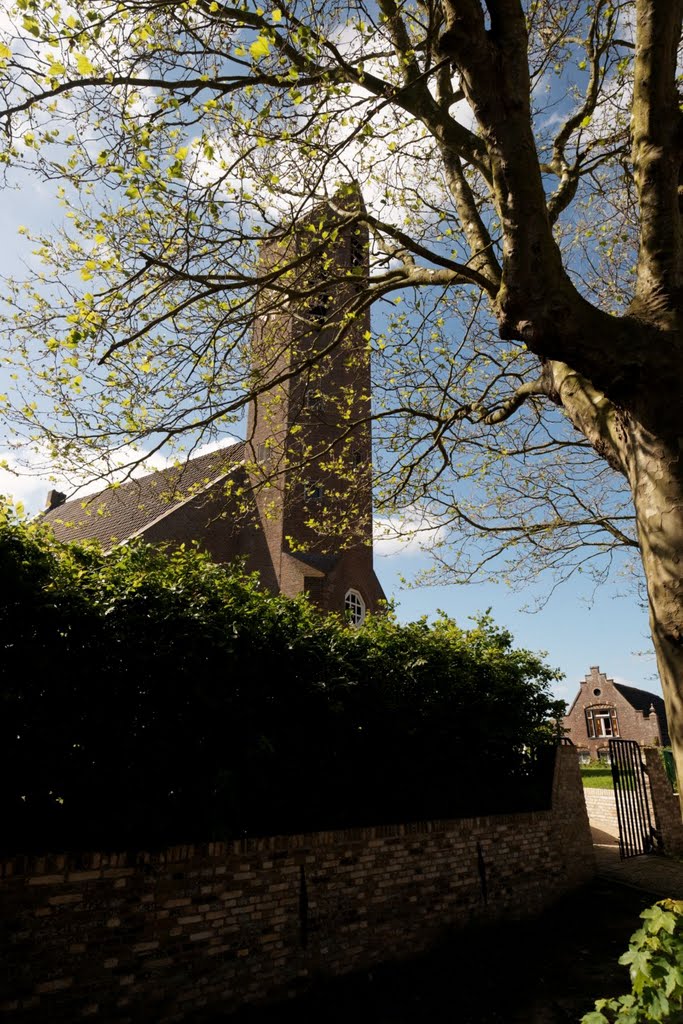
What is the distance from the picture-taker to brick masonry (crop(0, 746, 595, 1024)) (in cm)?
444

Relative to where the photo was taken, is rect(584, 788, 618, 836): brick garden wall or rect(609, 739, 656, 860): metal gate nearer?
rect(609, 739, 656, 860): metal gate

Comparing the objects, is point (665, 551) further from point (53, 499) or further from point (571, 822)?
point (53, 499)

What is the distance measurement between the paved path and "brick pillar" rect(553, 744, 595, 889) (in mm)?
597

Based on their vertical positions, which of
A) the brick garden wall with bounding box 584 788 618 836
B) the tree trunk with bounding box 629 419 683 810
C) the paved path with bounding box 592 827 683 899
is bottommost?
the paved path with bounding box 592 827 683 899

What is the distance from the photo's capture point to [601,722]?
46.1 m

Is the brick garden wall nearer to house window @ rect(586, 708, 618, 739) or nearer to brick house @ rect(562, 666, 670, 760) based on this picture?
brick house @ rect(562, 666, 670, 760)

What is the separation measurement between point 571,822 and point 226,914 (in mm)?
6951

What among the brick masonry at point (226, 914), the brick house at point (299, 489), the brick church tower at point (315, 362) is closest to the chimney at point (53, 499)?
the brick house at point (299, 489)

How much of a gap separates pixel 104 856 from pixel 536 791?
7.07 meters

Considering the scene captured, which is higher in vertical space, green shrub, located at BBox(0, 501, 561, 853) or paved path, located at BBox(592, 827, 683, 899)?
green shrub, located at BBox(0, 501, 561, 853)

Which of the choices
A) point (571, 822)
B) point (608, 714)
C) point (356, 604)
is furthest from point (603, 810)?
point (608, 714)

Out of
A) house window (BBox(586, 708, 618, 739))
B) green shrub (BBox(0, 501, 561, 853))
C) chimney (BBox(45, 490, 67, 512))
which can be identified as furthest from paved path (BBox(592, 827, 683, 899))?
house window (BBox(586, 708, 618, 739))

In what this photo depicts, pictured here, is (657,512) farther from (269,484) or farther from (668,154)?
(269,484)

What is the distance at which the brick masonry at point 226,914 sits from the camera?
4.44 m
